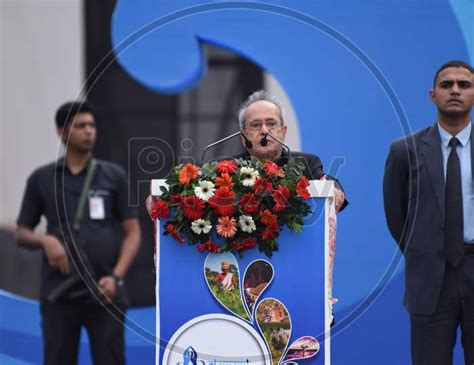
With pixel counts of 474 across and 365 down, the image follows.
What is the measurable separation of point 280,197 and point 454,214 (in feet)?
3.33

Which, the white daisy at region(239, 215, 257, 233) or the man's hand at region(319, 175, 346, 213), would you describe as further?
the man's hand at region(319, 175, 346, 213)

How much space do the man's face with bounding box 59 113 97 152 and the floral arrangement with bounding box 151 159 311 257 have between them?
1.89 metres

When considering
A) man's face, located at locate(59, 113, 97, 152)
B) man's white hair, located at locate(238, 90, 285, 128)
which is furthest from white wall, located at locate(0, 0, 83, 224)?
man's white hair, located at locate(238, 90, 285, 128)

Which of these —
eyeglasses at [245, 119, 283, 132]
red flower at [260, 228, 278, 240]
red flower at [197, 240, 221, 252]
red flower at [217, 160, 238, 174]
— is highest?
eyeglasses at [245, 119, 283, 132]

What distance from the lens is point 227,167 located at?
3332 millimetres

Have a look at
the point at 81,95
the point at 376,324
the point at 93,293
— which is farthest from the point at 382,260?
the point at 81,95

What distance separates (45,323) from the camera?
490 cm

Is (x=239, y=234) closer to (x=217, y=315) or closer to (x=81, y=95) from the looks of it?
(x=217, y=315)

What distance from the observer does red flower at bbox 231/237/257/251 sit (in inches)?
129

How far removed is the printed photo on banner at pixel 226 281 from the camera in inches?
130

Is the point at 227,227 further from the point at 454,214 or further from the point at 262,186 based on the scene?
the point at 454,214

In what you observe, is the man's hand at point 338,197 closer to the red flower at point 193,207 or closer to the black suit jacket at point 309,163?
the black suit jacket at point 309,163

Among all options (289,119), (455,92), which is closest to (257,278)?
(455,92)

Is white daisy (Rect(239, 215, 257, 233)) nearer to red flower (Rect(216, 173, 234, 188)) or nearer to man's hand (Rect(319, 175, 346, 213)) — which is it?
red flower (Rect(216, 173, 234, 188))
